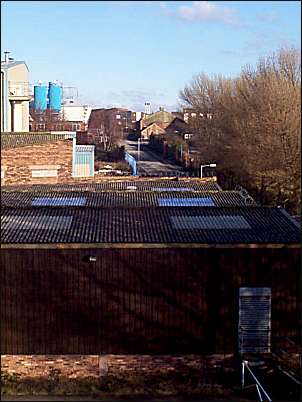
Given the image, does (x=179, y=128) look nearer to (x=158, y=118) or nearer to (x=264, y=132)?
(x=158, y=118)

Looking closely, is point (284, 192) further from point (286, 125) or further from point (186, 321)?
point (186, 321)

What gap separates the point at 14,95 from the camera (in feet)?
44.5

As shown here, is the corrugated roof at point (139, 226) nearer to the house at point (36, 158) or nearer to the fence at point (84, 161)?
the house at point (36, 158)

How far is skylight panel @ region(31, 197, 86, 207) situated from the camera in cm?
691

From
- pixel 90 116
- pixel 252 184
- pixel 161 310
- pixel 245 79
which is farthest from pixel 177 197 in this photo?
pixel 90 116

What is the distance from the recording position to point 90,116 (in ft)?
94.2

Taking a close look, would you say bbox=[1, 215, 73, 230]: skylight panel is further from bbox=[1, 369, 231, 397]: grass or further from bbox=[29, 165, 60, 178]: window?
bbox=[29, 165, 60, 178]: window

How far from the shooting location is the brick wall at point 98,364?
4625 millimetres

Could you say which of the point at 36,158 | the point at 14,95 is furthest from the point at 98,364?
the point at 14,95

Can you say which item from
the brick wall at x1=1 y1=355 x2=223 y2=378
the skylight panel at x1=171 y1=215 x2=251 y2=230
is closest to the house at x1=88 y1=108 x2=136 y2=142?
the skylight panel at x1=171 y1=215 x2=251 y2=230

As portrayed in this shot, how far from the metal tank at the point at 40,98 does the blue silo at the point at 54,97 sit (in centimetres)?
14

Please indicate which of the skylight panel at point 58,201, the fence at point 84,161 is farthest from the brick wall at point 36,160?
the skylight panel at point 58,201

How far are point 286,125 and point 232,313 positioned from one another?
26.3 feet

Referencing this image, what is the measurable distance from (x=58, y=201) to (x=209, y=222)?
7.70ft
